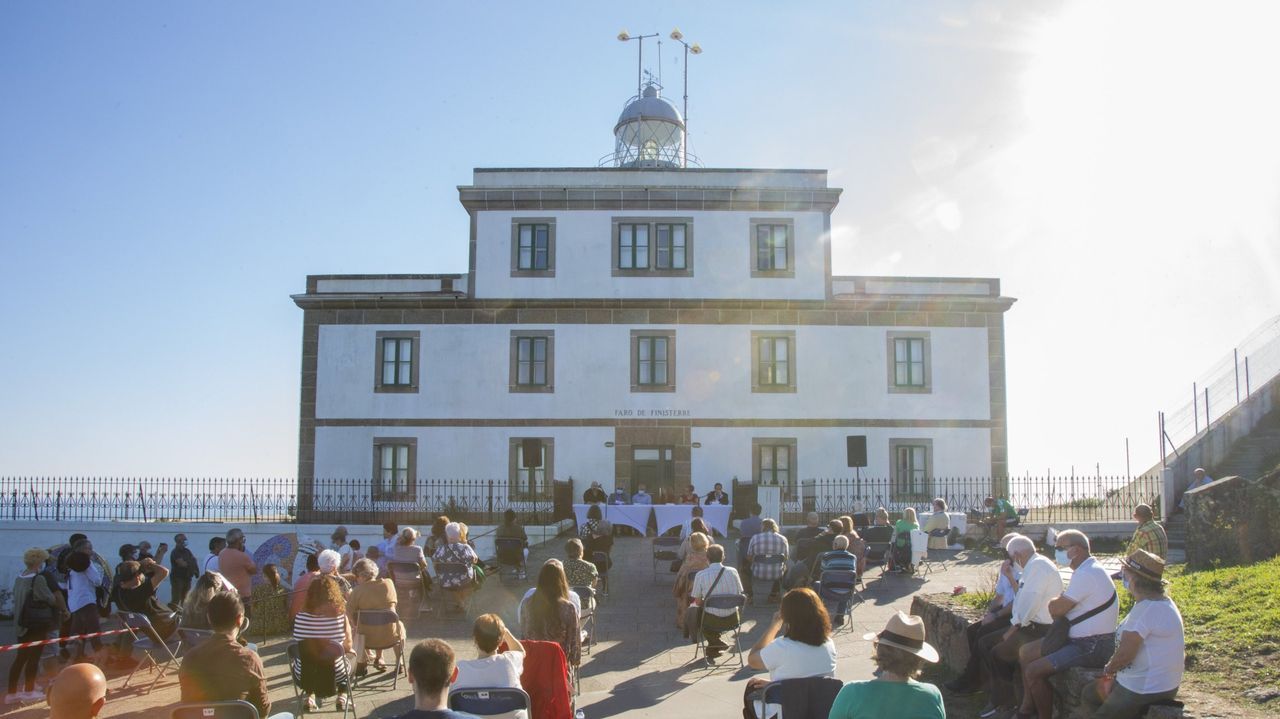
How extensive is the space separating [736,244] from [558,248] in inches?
200

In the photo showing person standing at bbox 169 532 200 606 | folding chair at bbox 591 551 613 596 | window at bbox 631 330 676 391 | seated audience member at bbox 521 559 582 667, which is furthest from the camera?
window at bbox 631 330 676 391

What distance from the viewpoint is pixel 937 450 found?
95.2 ft

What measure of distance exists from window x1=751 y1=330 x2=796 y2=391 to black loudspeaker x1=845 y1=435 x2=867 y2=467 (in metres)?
2.86

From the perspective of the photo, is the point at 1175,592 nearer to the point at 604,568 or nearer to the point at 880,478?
the point at 604,568

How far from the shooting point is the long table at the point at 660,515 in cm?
2356

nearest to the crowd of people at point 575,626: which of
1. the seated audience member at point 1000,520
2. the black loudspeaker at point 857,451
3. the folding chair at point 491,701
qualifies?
the folding chair at point 491,701

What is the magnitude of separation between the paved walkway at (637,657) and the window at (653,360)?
10.6 metres

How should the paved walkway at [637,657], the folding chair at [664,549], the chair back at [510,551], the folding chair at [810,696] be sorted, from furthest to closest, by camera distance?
1. the folding chair at [664,549]
2. the chair back at [510,551]
3. the paved walkway at [637,657]
4. the folding chair at [810,696]

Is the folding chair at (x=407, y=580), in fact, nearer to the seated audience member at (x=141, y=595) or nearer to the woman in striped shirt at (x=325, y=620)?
the seated audience member at (x=141, y=595)

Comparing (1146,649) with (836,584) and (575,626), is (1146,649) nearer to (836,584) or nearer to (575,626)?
(575,626)

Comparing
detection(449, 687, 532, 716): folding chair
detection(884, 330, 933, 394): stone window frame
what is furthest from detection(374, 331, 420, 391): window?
detection(449, 687, 532, 716): folding chair

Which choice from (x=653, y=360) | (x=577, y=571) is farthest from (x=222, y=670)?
(x=653, y=360)

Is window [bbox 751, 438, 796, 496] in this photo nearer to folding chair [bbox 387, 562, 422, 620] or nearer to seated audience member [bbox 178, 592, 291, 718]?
folding chair [bbox 387, 562, 422, 620]

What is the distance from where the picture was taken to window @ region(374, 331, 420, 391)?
29281 millimetres
